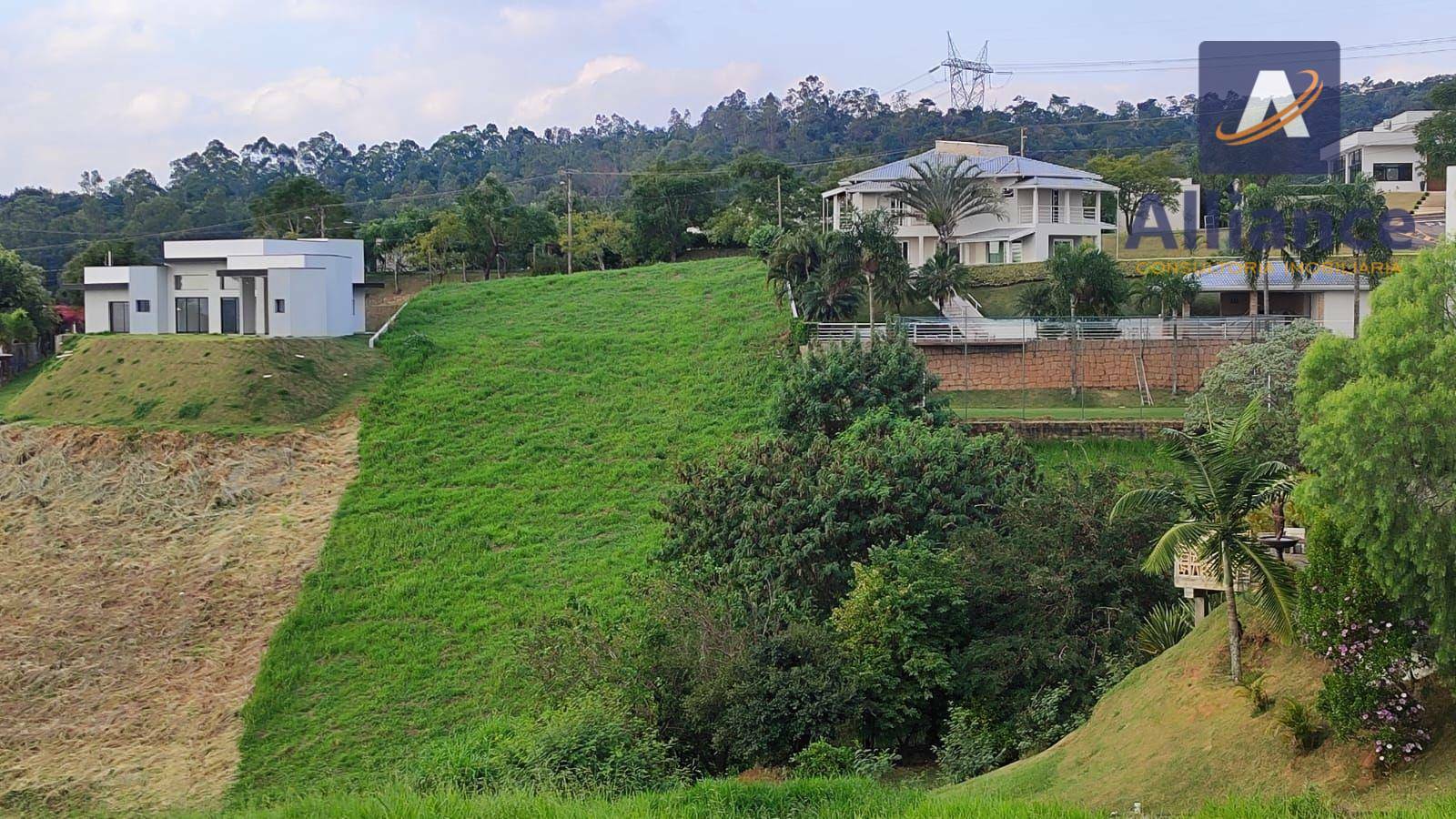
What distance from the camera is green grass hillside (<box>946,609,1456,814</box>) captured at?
13109mm

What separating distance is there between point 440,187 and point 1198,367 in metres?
91.4

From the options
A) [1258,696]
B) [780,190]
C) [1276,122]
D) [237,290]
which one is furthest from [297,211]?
[1258,696]

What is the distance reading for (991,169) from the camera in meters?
52.9

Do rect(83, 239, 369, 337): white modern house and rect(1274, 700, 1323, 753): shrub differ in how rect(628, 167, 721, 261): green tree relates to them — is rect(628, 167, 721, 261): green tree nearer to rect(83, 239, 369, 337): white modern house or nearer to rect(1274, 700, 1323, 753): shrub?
rect(83, 239, 369, 337): white modern house

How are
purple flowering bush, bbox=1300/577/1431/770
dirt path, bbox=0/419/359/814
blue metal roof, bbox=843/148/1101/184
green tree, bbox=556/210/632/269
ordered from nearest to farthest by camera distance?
purple flowering bush, bbox=1300/577/1431/770 < dirt path, bbox=0/419/359/814 < blue metal roof, bbox=843/148/1101/184 < green tree, bbox=556/210/632/269

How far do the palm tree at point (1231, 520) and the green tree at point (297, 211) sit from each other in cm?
5440

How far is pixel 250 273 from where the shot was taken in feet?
145

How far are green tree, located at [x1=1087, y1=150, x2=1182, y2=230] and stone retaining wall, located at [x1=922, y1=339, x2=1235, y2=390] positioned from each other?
27.8 metres

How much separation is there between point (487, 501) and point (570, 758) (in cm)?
1618

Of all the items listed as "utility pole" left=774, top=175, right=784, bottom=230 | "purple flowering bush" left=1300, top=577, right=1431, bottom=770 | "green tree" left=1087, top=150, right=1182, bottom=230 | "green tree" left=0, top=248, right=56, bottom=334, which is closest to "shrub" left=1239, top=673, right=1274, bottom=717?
"purple flowering bush" left=1300, top=577, right=1431, bottom=770

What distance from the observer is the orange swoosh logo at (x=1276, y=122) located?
65.2 meters

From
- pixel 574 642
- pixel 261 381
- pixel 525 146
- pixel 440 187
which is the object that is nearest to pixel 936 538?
pixel 574 642

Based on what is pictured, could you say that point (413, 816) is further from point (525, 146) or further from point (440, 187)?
point (525, 146)

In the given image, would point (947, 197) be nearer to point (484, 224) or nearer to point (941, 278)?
point (941, 278)
